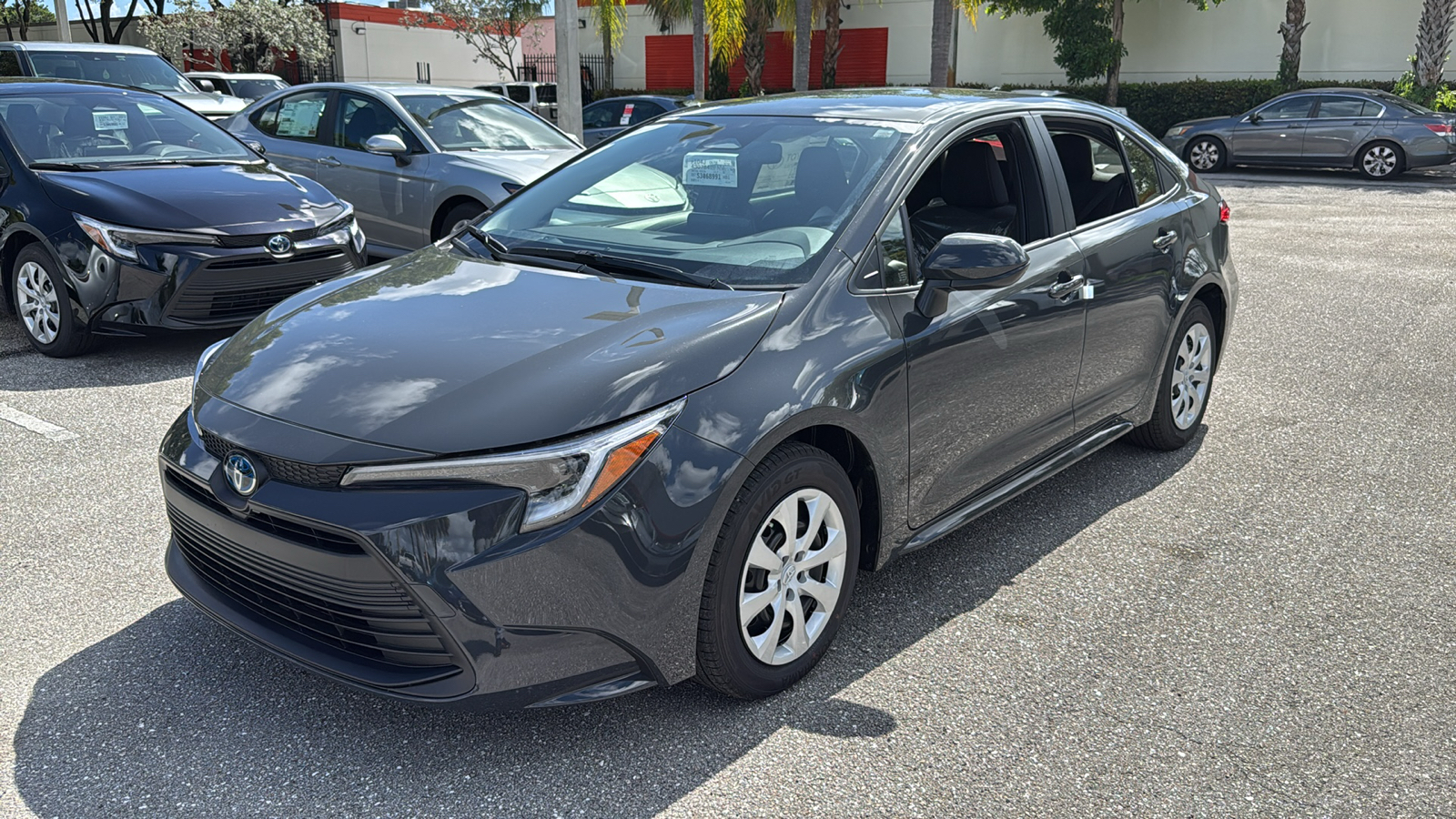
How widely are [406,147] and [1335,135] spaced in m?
15.1

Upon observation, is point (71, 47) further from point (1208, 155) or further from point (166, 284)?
point (1208, 155)

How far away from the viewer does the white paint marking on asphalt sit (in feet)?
17.0

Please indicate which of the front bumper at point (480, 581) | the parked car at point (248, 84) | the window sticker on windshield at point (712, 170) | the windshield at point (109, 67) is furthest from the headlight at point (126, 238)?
the parked car at point (248, 84)

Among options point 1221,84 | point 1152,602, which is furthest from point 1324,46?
point 1152,602

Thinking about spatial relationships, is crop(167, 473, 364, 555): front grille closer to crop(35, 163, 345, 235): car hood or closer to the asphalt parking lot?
the asphalt parking lot

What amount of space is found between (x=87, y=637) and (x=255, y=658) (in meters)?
0.57

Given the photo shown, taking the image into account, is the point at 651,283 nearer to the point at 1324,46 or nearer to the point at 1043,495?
the point at 1043,495

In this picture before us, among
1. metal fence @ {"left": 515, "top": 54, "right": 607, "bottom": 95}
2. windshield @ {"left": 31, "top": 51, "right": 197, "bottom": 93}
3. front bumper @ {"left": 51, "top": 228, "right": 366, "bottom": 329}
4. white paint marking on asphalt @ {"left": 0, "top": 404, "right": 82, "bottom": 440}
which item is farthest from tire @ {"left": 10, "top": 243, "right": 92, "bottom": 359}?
metal fence @ {"left": 515, "top": 54, "right": 607, "bottom": 95}

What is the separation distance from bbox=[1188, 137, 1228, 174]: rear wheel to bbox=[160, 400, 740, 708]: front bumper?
18920mm

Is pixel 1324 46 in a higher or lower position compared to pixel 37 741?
higher

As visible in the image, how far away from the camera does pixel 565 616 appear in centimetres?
261

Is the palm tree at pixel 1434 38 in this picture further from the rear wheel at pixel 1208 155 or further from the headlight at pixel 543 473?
the headlight at pixel 543 473

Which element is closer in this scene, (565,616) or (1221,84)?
(565,616)

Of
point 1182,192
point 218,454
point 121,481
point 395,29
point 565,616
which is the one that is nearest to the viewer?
point 565,616
